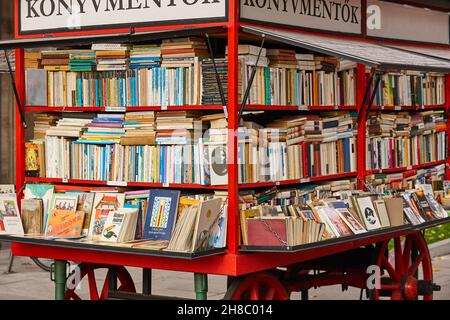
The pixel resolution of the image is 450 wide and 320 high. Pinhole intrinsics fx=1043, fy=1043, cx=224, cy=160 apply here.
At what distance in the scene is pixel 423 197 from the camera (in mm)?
10023

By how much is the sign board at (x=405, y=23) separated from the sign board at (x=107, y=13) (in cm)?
265

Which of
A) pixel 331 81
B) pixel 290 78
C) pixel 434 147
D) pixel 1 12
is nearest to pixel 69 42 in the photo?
pixel 290 78

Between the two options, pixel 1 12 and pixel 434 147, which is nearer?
pixel 434 147

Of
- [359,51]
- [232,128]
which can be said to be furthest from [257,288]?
[359,51]

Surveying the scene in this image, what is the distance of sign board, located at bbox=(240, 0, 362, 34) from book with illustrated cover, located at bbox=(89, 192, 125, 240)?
1.74 metres

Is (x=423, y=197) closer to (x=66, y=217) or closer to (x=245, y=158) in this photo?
(x=245, y=158)

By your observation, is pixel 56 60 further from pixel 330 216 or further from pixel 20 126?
pixel 330 216

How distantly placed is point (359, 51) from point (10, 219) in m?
3.10

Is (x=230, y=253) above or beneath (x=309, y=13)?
beneath

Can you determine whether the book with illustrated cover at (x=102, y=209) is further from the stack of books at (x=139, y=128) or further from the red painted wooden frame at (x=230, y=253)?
the stack of books at (x=139, y=128)

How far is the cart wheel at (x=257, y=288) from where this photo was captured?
25.4 ft

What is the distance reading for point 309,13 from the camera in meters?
8.77
